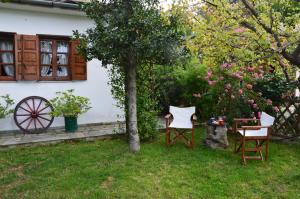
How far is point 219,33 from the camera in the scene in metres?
4.74

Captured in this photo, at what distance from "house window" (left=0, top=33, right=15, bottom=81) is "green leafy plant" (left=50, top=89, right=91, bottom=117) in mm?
1199

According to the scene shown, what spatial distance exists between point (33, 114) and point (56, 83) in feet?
3.21

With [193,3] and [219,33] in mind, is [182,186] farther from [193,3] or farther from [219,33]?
[193,3]

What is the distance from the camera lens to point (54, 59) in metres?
7.64

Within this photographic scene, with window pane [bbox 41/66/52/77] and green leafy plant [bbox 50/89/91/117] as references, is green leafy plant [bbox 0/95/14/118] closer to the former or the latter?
green leafy plant [bbox 50/89/91/117]

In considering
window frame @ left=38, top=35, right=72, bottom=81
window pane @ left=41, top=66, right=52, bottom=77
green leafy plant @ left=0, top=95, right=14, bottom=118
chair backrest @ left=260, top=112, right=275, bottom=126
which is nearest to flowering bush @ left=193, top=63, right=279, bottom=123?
chair backrest @ left=260, top=112, right=275, bottom=126

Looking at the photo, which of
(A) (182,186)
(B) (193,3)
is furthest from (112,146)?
(B) (193,3)

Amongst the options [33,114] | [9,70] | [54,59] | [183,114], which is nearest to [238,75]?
[183,114]

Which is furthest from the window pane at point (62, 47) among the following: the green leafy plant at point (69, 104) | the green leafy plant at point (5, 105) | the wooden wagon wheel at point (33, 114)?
the green leafy plant at point (5, 105)

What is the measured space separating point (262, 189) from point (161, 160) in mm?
1813

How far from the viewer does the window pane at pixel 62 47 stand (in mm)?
7715

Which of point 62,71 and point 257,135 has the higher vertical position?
point 62,71

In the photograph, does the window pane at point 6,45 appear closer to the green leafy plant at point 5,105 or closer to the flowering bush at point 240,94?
the green leafy plant at point 5,105

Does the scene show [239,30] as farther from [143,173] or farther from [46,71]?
[46,71]
